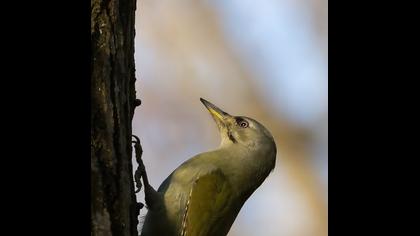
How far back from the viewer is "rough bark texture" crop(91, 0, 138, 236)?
2.52 metres

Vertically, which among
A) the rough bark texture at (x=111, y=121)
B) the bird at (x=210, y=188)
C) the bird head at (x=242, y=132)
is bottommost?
the bird at (x=210, y=188)

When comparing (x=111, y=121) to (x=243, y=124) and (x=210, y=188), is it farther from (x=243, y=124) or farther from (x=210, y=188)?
(x=243, y=124)

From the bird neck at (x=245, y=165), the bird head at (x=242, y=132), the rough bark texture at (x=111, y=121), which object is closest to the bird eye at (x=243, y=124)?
the bird head at (x=242, y=132)

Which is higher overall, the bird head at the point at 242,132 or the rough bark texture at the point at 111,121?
the rough bark texture at the point at 111,121

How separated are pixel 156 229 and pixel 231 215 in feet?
2.17

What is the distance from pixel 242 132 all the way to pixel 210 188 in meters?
0.97

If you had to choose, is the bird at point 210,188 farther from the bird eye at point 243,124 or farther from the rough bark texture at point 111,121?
the rough bark texture at point 111,121

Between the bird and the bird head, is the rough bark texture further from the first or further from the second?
the bird head

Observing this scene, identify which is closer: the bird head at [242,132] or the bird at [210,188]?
the bird at [210,188]

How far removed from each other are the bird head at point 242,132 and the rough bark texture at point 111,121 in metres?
2.31

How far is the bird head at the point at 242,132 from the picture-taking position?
5.09 meters
